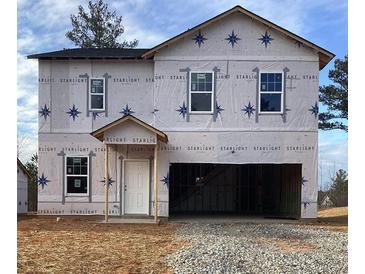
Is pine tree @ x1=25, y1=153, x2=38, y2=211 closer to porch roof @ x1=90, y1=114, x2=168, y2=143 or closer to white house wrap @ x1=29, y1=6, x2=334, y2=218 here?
white house wrap @ x1=29, y1=6, x2=334, y2=218

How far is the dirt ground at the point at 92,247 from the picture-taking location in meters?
8.05

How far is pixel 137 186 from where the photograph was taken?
16156 mm

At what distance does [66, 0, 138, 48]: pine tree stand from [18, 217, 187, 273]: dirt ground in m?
18.5

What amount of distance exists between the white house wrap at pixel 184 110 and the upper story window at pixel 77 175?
0.04 m

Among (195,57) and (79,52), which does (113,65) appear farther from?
(195,57)

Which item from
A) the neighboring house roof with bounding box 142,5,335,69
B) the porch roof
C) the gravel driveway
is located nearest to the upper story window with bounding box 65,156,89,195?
the porch roof

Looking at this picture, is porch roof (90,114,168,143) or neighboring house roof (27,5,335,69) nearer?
porch roof (90,114,168,143)

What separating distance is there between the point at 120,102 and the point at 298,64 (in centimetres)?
700

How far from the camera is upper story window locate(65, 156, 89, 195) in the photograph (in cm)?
1609

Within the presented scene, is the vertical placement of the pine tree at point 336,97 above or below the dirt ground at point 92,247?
above

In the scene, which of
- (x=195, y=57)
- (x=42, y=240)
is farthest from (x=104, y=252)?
(x=195, y=57)

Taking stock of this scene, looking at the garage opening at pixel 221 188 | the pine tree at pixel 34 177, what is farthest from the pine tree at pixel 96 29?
the garage opening at pixel 221 188

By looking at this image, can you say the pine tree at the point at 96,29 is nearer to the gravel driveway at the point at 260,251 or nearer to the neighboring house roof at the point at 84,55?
the neighboring house roof at the point at 84,55
